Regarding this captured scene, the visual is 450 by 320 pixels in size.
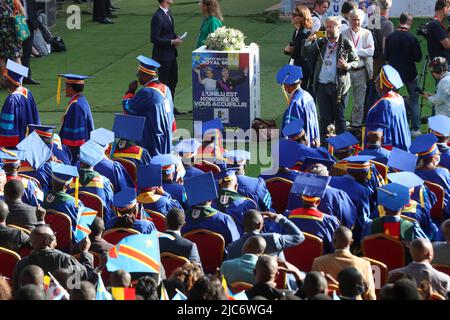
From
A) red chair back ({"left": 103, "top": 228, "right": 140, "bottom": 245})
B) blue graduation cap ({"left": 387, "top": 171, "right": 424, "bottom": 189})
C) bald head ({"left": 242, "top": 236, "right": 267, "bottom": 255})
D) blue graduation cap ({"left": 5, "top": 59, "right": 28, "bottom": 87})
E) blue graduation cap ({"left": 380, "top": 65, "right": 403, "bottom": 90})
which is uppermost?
blue graduation cap ({"left": 380, "top": 65, "right": 403, "bottom": 90})

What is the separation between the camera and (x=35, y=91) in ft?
61.0

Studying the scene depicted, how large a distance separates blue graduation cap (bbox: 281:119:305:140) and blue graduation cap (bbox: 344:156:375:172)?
1545 millimetres

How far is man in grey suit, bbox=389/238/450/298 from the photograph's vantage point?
8.59 meters

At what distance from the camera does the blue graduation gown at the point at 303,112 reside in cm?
1357

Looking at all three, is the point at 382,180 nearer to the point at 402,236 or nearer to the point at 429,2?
the point at 402,236

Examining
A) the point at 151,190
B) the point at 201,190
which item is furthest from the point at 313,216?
the point at 151,190

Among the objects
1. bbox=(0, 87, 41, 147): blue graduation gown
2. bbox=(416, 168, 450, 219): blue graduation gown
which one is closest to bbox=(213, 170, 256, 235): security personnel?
bbox=(416, 168, 450, 219): blue graduation gown

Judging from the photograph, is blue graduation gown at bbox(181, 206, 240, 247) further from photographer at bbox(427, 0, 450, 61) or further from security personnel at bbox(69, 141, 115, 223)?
photographer at bbox(427, 0, 450, 61)

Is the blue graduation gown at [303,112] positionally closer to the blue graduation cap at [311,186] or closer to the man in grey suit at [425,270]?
the blue graduation cap at [311,186]

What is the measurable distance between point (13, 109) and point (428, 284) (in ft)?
24.8

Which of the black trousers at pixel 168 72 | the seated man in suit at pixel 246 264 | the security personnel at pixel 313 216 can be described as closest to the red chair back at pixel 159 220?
the security personnel at pixel 313 216

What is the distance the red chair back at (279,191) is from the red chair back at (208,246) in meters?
1.87

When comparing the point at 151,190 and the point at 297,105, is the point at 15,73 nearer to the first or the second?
the point at 297,105

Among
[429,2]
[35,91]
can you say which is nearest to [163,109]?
[35,91]
